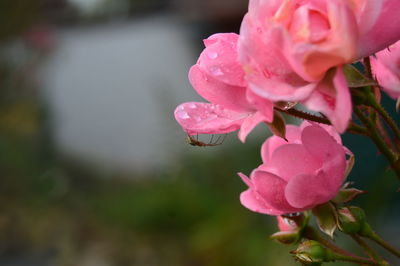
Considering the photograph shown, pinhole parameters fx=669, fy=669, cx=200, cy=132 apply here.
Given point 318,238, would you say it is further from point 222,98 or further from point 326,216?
point 222,98

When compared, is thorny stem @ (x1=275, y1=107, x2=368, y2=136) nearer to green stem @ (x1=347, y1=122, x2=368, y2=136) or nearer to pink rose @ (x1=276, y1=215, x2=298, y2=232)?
green stem @ (x1=347, y1=122, x2=368, y2=136)

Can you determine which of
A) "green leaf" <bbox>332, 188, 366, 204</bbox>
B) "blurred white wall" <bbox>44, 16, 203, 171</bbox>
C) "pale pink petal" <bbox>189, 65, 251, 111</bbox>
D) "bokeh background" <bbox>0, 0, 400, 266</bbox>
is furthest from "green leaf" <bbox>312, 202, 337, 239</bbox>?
"blurred white wall" <bbox>44, 16, 203, 171</bbox>

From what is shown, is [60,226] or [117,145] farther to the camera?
[117,145]

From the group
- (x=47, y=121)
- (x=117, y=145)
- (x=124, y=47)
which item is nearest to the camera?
(x=47, y=121)

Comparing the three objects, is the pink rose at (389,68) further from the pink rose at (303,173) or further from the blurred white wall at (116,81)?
the blurred white wall at (116,81)

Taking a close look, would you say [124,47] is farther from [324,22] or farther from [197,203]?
[324,22]

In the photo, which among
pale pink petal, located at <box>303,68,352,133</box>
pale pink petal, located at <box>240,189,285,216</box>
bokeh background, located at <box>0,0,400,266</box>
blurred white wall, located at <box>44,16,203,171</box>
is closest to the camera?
pale pink petal, located at <box>303,68,352,133</box>

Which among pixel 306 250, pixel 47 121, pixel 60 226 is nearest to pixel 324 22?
pixel 306 250
